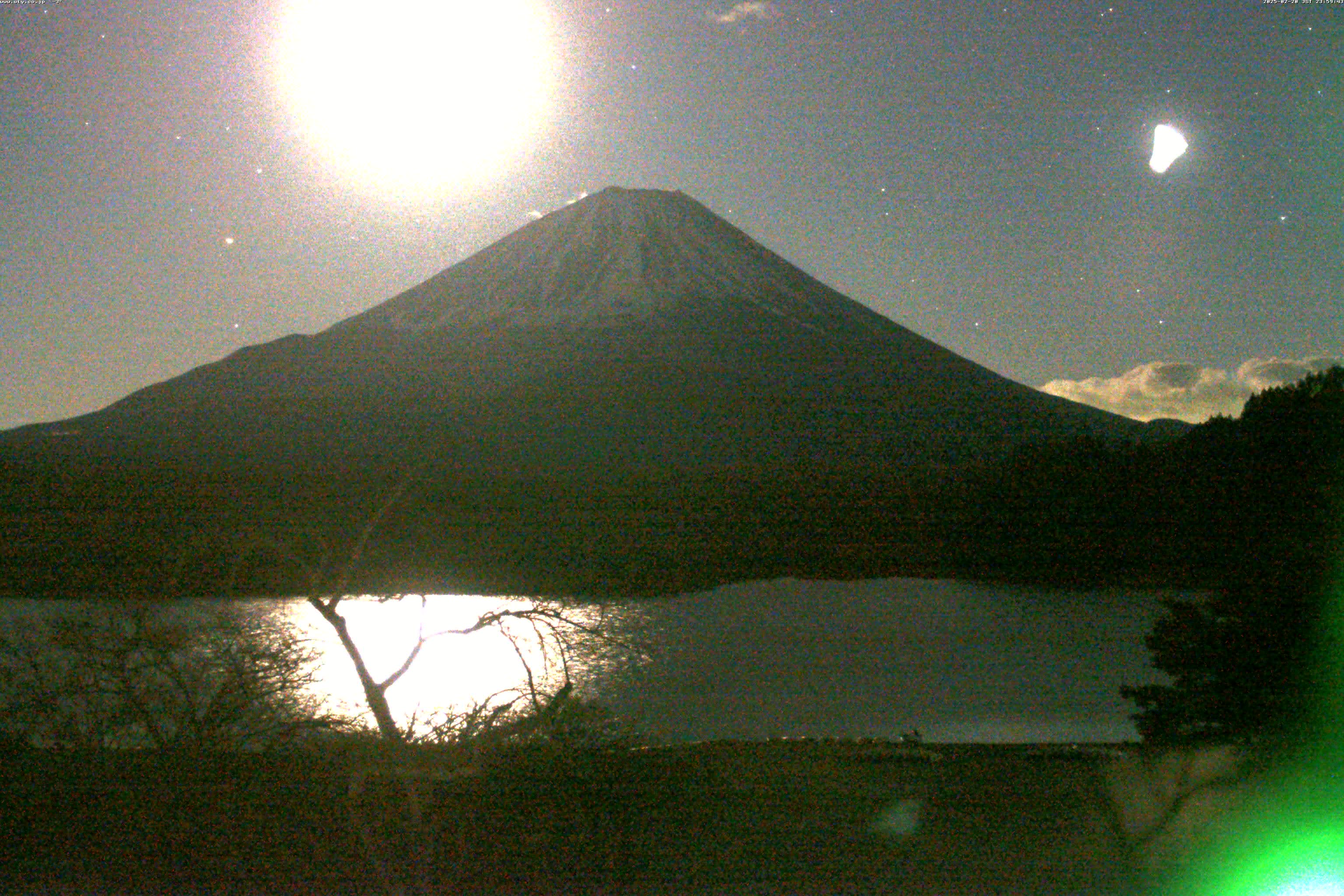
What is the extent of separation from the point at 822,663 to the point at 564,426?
157 feet

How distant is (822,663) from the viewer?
83.5ft

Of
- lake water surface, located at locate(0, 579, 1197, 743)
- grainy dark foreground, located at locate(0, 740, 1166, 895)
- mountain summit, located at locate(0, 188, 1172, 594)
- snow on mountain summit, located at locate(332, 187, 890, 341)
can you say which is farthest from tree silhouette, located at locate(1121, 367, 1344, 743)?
snow on mountain summit, located at locate(332, 187, 890, 341)

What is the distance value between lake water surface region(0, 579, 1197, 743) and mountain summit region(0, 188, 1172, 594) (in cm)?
469

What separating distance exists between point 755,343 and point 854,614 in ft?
181

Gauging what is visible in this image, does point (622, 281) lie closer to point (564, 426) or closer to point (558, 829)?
point (564, 426)

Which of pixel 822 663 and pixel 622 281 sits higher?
pixel 622 281

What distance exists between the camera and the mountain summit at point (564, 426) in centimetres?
4562

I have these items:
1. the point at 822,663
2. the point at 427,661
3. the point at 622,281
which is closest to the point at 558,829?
the point at 427,661

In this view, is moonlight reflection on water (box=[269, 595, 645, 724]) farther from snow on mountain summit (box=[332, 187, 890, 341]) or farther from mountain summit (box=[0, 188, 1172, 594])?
snow on mountain summit (box=[332, 187, 890, 341])

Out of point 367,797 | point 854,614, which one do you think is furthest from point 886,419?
point 367,797

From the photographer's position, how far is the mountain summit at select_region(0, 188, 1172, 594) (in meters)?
45.6

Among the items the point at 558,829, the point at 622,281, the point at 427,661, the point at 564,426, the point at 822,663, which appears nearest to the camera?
the point at 558,829

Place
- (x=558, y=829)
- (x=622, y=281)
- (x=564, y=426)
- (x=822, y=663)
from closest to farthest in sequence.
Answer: (x=558, y=829)
(x=822, y=663)
(x=564, y=426)
(x=622, y=281)

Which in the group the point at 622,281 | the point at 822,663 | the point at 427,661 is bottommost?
the point at 822,663
